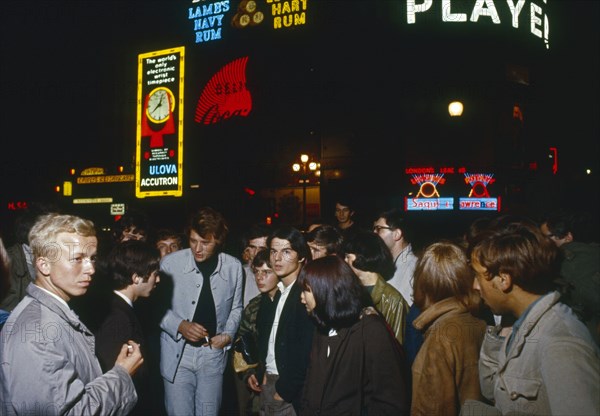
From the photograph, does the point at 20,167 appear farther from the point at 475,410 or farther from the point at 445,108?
the point at 475,410

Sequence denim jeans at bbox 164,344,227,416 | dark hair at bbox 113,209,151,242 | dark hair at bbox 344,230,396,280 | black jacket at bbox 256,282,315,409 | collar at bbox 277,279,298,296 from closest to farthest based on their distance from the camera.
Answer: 1. black jacket at bbox 256,282,315,409
2. collar at bbox 277,279,298,296
3. dark hair at bbox 344,230,396,280
4. denim jeans at bbox 164,344,227,416
5. dark hair at bbox 113,209,151,242

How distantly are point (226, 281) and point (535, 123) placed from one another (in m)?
28.7

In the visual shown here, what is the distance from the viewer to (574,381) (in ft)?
7.00

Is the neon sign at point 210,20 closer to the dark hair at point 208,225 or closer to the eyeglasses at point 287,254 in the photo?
the dark hair at point 208,225

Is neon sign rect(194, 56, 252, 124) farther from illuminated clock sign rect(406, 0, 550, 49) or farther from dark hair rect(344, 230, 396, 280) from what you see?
dark hair rect(344, 230, 396, 280)

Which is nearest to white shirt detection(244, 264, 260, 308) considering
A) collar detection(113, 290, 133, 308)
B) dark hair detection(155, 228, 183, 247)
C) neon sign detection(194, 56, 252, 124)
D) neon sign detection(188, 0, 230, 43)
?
dark hair detection(155, 228, 183, 247)

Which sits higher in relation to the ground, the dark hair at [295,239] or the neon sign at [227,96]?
the neon sign at [227,96]

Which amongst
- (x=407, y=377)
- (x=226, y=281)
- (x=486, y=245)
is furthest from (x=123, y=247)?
(x=486, y=245)

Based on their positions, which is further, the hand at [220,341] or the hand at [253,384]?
the hand at [220,341]

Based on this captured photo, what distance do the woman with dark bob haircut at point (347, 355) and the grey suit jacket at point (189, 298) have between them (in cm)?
228

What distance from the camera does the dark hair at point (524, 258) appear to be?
2752 mm

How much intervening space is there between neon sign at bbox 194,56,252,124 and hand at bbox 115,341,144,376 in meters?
18.9

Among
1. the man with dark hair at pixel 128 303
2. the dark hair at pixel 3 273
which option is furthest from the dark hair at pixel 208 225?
the dark hair at pixel 3 273

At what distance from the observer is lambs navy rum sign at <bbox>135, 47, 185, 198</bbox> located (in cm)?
1418
